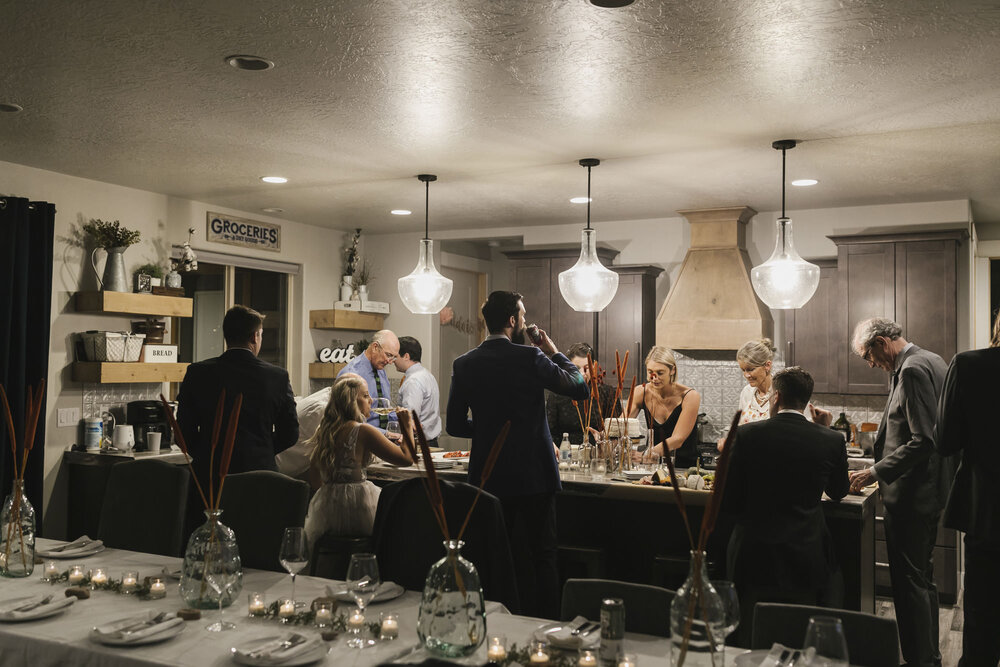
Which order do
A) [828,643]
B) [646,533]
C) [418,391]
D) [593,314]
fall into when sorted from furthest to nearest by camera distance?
[593,314] < [418,391] < [646,533] < [828,643]

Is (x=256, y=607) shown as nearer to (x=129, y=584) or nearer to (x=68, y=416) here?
(x=129, y=584)

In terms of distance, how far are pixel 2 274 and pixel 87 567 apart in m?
2.76

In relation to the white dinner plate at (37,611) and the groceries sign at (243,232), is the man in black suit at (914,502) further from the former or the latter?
the groceries sign at (243,232)

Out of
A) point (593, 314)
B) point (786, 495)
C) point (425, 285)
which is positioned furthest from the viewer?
point (593, 314)

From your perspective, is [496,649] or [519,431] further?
[519,431]

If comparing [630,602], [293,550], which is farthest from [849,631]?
[293,550]

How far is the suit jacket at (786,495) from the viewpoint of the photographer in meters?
3.04

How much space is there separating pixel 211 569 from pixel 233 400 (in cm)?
154

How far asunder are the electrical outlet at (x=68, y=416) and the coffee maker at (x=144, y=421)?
28 cm

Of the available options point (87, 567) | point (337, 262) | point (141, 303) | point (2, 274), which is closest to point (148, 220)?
point (141, 303)

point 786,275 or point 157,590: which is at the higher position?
point 786,275

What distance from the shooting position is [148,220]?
566cm

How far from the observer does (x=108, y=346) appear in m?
5.12

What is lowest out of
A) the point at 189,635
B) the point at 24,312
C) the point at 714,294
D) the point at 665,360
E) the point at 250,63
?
the point at 189,635
